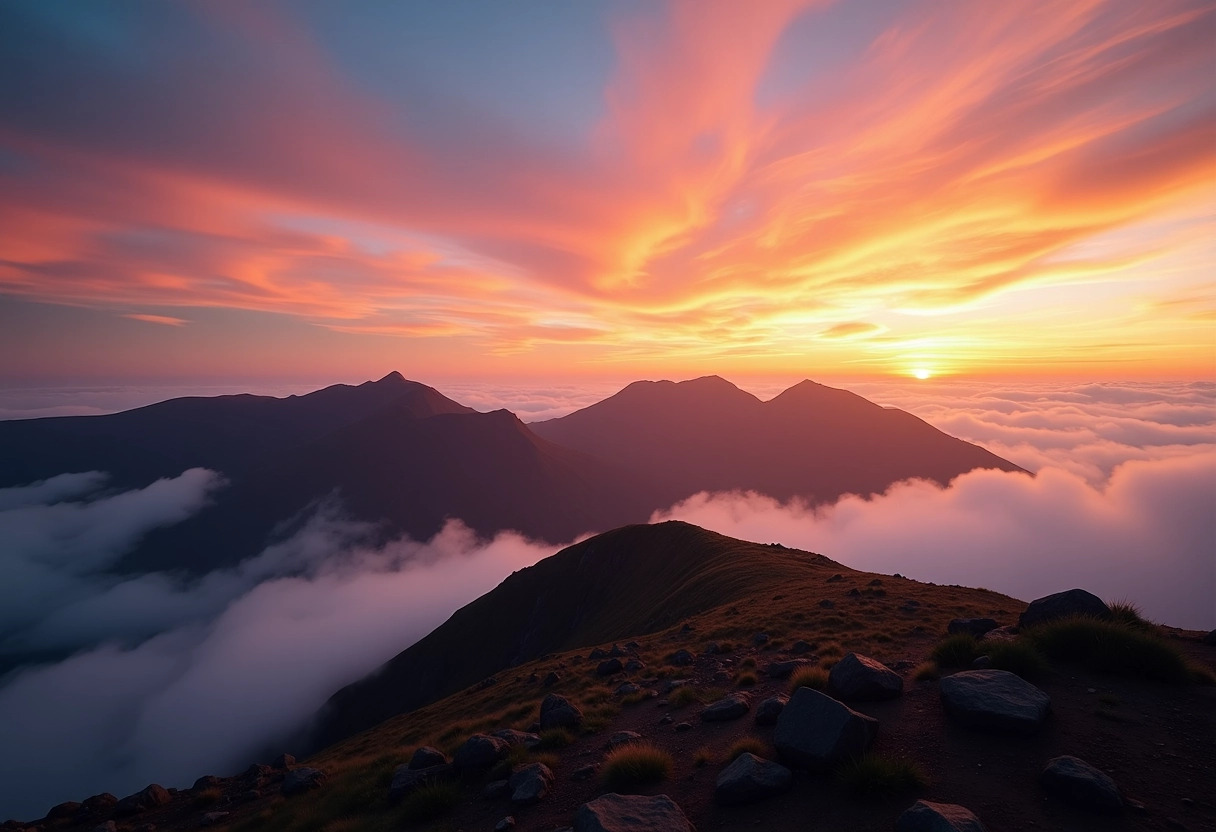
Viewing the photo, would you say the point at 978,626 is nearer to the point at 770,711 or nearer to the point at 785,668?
the point at 785,668

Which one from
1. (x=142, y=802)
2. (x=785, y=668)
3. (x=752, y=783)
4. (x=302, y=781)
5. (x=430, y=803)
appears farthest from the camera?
(x=142, y=802)

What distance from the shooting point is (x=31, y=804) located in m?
181

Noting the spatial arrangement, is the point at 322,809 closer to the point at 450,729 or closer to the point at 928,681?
the point at 450,729

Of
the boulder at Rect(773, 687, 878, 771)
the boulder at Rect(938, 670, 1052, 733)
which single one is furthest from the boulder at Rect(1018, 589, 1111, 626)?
the boulder at Rect(773, 687, 878, 771)

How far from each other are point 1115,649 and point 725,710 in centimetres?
984

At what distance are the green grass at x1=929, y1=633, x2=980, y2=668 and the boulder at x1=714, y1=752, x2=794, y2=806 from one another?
7002 mm

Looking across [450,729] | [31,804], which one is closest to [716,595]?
[450,729]

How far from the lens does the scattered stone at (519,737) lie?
14539 millimetres

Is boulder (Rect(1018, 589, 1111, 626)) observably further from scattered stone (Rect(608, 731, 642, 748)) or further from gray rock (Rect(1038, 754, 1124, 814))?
scattered stone (Rect(608, 731, 642, 748))

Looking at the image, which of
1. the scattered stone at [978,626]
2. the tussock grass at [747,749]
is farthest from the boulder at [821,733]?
the scattered stone at [978,626]

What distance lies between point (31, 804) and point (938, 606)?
1032 ft

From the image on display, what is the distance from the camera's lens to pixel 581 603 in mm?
86625

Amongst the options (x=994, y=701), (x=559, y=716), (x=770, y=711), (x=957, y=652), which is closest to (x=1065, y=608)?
(x=957, y=652)

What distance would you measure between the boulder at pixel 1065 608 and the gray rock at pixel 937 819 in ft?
32.9
